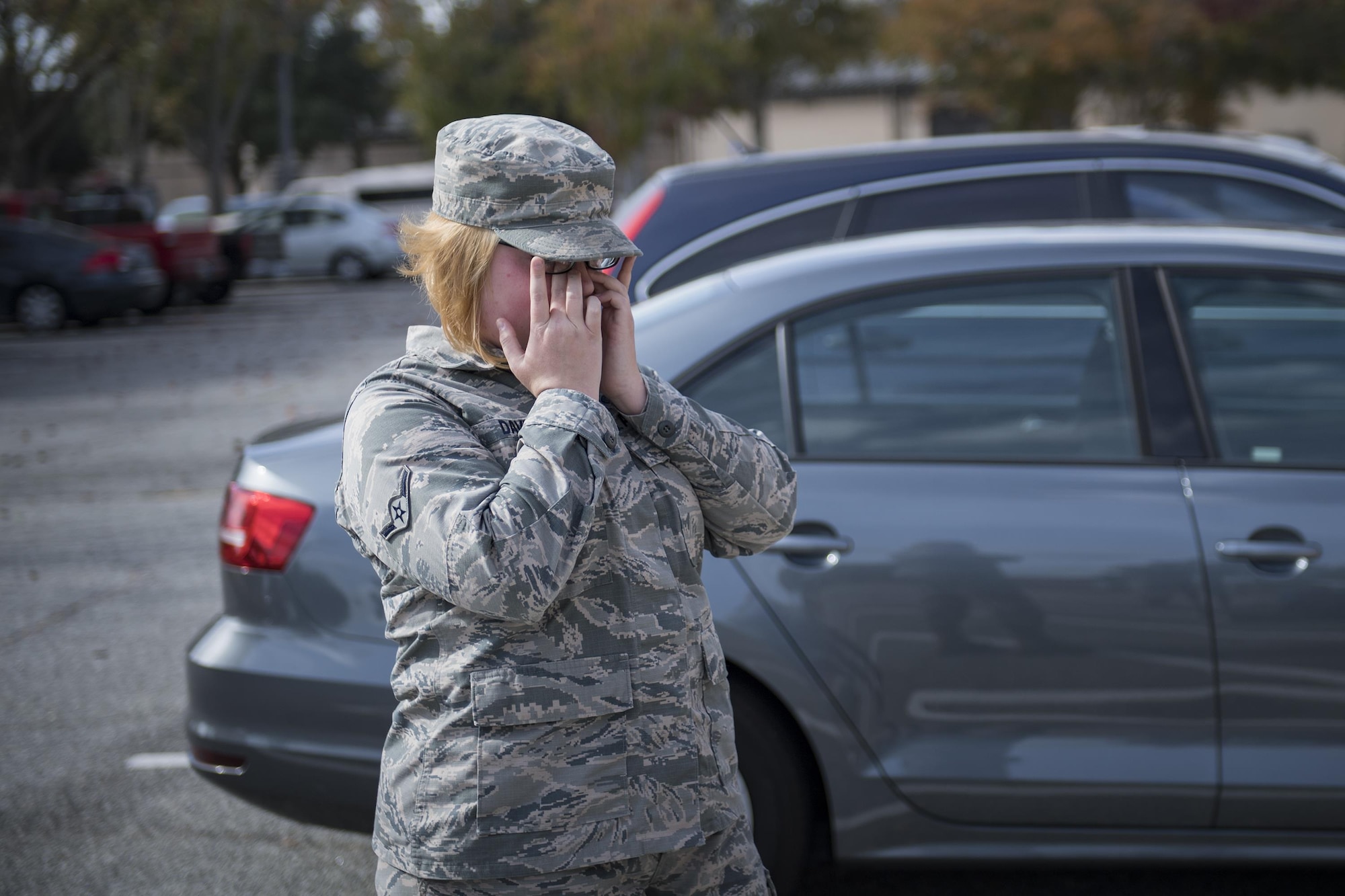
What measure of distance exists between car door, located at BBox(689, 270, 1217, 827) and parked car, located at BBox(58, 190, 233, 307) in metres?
A: 19.1

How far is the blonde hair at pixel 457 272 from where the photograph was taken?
168cm

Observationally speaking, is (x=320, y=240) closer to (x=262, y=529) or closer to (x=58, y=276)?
(x=58, y=276)

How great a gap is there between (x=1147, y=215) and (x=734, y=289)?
2.89 metres

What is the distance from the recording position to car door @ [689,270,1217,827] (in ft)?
9.30

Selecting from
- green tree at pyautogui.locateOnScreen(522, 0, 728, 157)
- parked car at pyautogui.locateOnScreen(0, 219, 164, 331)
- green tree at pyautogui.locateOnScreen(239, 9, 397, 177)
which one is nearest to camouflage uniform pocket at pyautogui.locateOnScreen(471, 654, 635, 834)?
parked car at pyautogui.locateOnScreen(0, 219, 164, 331)

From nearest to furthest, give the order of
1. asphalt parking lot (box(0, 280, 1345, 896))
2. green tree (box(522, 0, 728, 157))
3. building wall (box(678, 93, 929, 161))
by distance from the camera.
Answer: asphalt parking lot (box(0, 280, 1345, 896)) → green tree (box(522, 0, 728, 157)) → building wall (box(678, 93, 929, 161))

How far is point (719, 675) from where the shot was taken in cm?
185

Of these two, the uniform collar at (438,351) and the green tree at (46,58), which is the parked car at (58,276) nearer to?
the green tree at (46,58)

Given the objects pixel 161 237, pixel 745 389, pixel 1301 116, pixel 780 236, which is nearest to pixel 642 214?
pixel 780 236

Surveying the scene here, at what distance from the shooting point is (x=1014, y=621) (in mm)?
2842

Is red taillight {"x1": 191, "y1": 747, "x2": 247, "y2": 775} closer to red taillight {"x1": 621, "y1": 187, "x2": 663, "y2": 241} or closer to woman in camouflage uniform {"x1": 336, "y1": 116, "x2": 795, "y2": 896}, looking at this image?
woman in camouflage uniform {"x1": 336, "y1": 116, "x2": 795, "y2": 896}

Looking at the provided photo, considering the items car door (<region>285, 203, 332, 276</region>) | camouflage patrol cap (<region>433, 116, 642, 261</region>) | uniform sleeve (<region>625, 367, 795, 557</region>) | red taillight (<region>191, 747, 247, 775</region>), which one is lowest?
car door (<region>285, 203, 332, 276</region>)

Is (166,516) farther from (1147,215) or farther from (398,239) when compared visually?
(398,239)

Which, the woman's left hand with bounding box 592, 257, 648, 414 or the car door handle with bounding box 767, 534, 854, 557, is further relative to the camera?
the car door handle with bounding box 767, 534, 854, 557
